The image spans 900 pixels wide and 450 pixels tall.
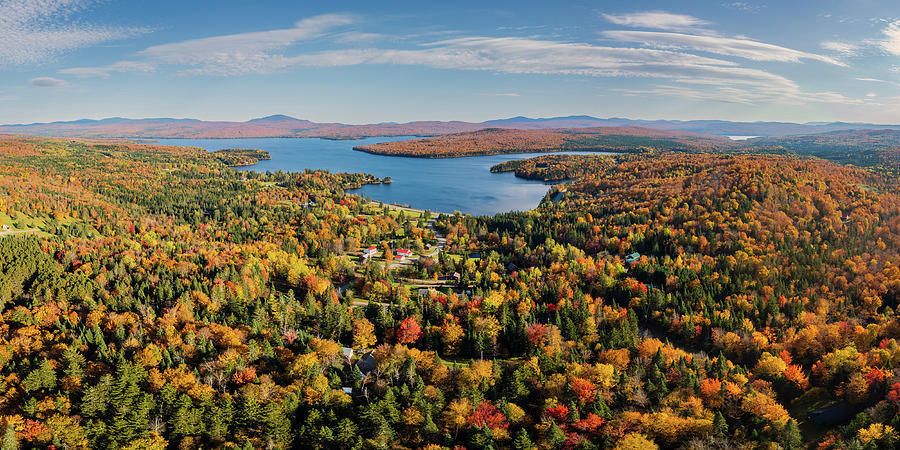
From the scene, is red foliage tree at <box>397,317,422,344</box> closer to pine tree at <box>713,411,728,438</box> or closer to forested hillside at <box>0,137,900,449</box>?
forested hillside at <box>0,137,900,449</box>

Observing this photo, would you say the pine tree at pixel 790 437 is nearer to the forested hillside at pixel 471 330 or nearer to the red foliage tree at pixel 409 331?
the forested hillside at pixel 471 330

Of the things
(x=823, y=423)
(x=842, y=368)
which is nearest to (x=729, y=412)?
(x=823, y=423)

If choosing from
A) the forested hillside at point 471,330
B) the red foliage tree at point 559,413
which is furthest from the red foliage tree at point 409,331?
the red foliage tree at point 559,413

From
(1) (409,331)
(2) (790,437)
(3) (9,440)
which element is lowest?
(3) (9,440)

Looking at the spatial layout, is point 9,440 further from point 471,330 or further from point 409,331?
point 471,330

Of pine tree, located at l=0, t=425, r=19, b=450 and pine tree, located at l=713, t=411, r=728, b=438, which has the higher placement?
Result: pine tree, located at l=713, t=411, r=728, b=438

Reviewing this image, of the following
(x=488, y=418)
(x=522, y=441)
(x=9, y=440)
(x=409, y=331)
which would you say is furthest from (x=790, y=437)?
(x=9, y=440)

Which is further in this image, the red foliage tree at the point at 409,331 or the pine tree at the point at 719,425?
the red foliage tree at the point at 409,331

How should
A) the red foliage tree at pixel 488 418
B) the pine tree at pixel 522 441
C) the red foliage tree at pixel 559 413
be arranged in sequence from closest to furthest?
1. the pine tree at pixel 522 441
2. the red foliage tree at pixel 488 418
3. the red foliage tree at pixel 559 413

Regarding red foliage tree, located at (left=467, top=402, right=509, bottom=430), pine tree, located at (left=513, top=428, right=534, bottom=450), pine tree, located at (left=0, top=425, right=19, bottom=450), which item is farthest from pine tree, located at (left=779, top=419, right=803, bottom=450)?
pine tree, located at (left=0, top=425, right=19, bottom=450)
